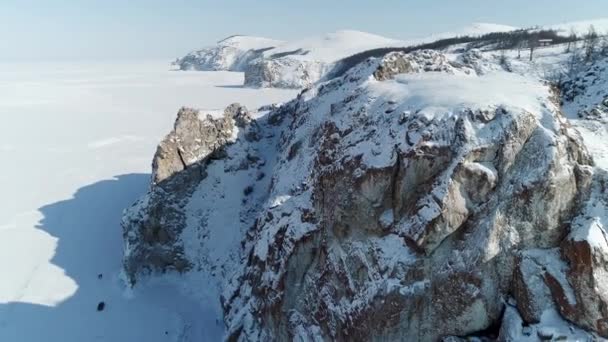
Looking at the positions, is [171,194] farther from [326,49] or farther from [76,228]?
[326,49]

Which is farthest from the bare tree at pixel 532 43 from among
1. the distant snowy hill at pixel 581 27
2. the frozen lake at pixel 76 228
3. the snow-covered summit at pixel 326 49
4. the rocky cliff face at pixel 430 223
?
the snow-covered summit at pixel 326 49

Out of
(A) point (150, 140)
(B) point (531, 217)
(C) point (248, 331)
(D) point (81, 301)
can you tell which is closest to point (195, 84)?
(A) point (150, 140)

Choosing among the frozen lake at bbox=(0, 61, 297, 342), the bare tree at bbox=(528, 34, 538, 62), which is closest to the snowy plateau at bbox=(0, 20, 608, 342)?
the frozen lake at bbox=(0, 61, 297, 342)

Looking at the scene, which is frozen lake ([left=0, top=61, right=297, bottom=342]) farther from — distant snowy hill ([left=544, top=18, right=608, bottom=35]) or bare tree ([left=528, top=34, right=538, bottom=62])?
distant snowy hill ([left=544, top=18, right=608, bottom=35])

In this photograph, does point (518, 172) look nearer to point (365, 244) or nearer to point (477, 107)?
point (477, 107)

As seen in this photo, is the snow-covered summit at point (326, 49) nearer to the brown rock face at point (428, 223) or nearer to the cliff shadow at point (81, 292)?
the cliff shadow at point (81, 292)

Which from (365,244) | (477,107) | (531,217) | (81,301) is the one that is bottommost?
(81,301)
